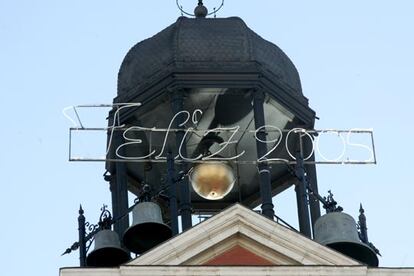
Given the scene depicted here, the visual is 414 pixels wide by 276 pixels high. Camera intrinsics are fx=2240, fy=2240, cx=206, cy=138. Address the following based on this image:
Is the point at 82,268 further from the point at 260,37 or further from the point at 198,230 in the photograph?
the point at 260,37

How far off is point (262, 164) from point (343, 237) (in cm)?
286

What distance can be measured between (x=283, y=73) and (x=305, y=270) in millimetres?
7448

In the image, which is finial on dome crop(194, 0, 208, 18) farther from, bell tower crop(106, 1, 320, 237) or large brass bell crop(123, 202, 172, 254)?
large brass bell crop(123, 202, 172, 254)

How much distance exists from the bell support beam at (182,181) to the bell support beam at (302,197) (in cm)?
213

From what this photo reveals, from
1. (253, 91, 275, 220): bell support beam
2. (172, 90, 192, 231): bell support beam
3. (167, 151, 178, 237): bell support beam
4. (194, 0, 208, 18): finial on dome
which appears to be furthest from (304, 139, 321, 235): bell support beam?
(194, 0, 208, 18): finial on dome

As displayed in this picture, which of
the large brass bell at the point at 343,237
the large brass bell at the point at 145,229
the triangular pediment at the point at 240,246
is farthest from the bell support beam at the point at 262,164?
the triangular pediment at the point at 240,246

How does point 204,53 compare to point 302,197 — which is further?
point 204,53

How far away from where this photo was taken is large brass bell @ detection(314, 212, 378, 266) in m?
39.8

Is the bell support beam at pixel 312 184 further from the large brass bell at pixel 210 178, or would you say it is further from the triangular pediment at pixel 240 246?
the triangular pediment at pixel 240 246

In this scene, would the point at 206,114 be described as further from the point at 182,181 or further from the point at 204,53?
the point at 182,181

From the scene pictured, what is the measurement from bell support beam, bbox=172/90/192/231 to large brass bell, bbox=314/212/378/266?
8.00 feet

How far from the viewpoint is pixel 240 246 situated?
38.0 metres

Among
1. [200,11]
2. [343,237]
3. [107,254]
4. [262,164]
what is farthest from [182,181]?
[200,11]

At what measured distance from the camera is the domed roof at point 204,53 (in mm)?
43000
